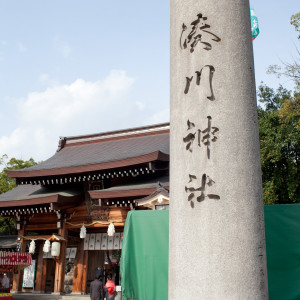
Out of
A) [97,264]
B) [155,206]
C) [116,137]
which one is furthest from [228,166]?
[116,137]

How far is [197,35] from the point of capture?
2.97 metres

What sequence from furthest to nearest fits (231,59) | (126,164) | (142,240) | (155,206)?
(126,164) < (155,206) < (142,240) < (231,59)

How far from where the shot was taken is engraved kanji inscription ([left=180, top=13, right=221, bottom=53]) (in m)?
2.91

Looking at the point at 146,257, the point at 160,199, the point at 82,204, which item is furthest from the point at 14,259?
the point at 146,257

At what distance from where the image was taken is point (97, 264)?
15.8 metres

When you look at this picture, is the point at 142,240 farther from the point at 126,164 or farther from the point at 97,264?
the point at 97,264

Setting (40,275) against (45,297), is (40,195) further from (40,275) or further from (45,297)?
(45,297)

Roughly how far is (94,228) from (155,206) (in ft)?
16.6

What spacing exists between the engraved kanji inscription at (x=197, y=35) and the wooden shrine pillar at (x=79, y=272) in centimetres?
1307

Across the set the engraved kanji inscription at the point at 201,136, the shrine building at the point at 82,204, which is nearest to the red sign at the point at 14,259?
the shrine building at the point at 82,204

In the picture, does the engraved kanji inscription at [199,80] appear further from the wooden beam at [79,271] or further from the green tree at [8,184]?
the green tree at [8,184]

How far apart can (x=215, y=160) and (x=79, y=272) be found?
13.3 metres

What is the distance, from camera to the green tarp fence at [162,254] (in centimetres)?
311

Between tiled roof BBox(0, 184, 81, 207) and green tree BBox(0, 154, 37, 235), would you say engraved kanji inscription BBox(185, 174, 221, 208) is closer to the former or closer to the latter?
tiled roof BBox(0, 184, 81, 207)
